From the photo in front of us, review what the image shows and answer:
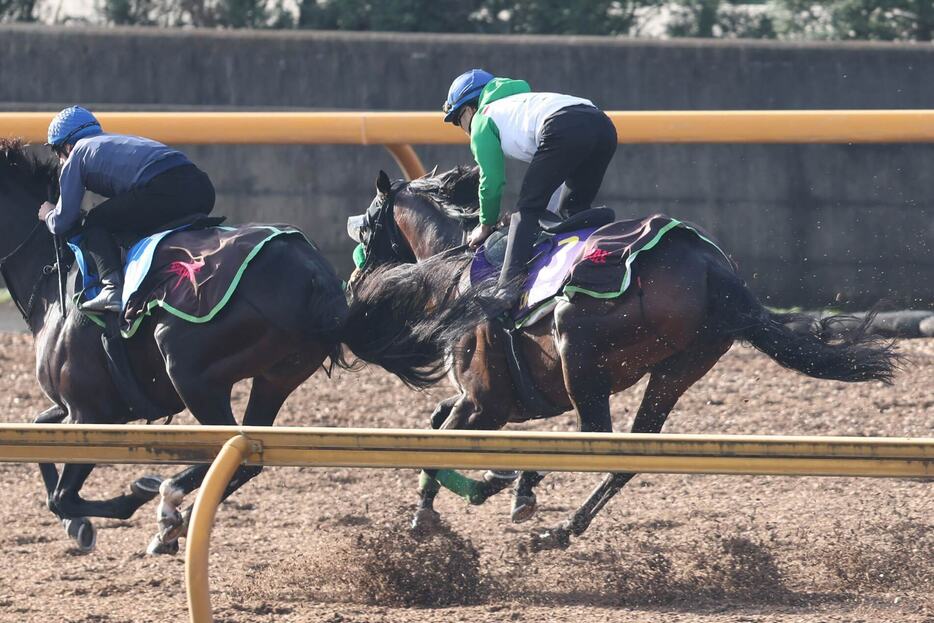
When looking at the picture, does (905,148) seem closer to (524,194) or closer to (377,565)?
(524,194)

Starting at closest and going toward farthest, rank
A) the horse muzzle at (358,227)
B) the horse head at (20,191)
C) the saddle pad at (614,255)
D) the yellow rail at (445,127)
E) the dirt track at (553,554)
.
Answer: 1. the dirt track at (553,554)
2. the saddle pad at (614,255)
3. the horse head at (20,191)
4. the horse muzzle at (358,227)
5. the yellow rail at (445,127)

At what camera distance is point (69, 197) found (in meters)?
5.73

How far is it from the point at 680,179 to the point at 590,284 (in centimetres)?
433

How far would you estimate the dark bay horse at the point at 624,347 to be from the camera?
527 centimetres

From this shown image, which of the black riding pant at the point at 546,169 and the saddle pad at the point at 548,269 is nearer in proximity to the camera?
the saddle pad at the point at 548,269

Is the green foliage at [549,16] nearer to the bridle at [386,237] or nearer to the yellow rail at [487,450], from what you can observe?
the bridle at [386,237]

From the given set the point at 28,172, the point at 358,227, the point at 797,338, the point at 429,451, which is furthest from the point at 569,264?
the point at 28,172

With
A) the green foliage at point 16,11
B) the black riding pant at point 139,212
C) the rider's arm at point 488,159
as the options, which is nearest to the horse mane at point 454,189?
the rider's arm at point 488,159

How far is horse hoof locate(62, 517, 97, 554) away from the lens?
5766 millimetres

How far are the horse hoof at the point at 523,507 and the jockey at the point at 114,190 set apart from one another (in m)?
1.74

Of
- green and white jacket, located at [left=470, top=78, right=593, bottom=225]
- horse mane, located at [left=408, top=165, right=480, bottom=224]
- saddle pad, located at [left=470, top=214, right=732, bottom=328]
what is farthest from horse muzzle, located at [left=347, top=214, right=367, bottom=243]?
saddle pad, located at [left=470, top=214, right=732, bottom=328]

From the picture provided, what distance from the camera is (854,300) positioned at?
892cm

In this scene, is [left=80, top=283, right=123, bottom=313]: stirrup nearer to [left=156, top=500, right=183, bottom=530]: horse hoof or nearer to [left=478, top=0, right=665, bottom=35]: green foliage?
[left=156, top=500, right=183, bottom=530]: horse hoof

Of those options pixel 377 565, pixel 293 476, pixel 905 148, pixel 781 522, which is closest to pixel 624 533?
pixel 781 522
